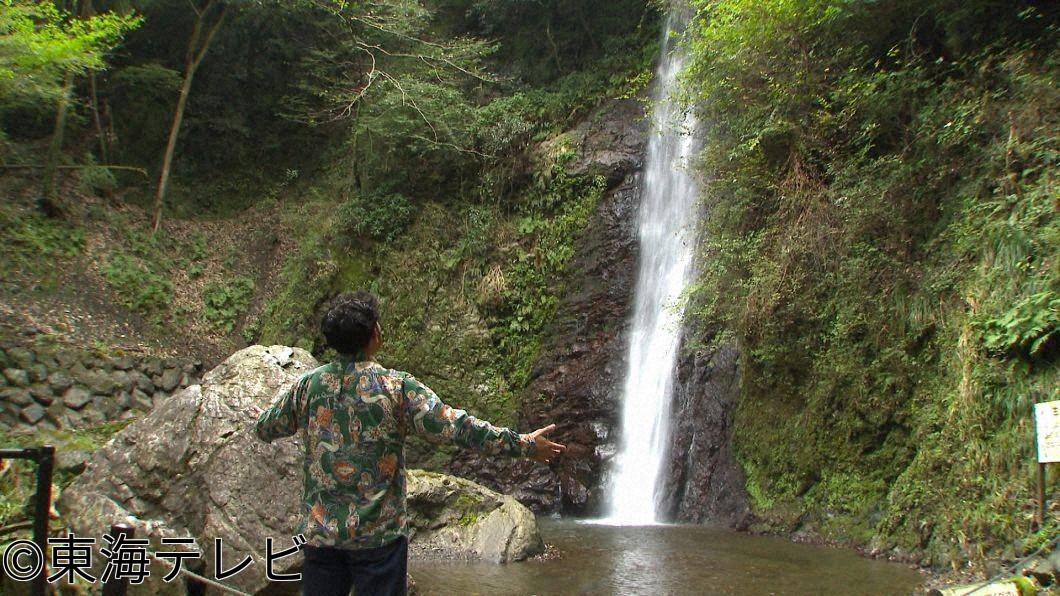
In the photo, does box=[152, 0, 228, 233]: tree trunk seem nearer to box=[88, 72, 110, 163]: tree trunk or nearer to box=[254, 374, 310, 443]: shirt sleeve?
box=[88, 72, 110, 163]: tree trunk

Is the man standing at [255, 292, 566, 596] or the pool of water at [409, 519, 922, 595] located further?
the pool of water at [409, 519, 922, 595]

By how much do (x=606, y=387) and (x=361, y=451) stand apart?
8.60m

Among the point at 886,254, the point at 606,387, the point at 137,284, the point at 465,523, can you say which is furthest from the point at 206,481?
the point at 137,284

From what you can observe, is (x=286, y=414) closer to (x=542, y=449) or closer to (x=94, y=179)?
(x=542, y=449)

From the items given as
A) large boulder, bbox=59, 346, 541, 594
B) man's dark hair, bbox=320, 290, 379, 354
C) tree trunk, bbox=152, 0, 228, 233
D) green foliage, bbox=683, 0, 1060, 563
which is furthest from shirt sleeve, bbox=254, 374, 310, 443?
tree trunk, bbox=152, 0, 228, 233

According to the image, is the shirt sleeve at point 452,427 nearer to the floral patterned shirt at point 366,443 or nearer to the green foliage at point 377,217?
the floral patterned shirt at point 366,443

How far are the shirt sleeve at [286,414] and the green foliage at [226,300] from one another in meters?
12.4

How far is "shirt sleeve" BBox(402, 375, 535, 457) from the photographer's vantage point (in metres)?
2.26

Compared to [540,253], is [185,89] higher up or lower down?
higher up

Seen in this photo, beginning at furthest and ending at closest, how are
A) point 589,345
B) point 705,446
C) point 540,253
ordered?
point 540,253
point 589,345
point 705,446

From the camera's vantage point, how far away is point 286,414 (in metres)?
2.45

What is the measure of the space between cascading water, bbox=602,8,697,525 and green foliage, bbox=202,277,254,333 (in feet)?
26.9

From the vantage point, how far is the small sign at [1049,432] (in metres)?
4.28

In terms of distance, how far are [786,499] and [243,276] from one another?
11849 millimetres
